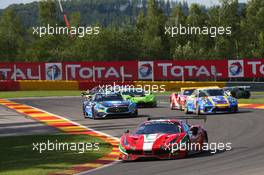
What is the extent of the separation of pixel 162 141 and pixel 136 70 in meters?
41.9

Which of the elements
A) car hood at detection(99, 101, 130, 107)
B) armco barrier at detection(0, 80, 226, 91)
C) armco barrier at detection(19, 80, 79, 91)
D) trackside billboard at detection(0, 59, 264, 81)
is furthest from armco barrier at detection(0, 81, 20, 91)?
car hood at detection(99, 101, 130, 107)

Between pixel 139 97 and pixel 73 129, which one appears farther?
pixel 139 97

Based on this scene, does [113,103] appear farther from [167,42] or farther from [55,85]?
[167,42]

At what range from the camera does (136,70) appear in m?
57.1

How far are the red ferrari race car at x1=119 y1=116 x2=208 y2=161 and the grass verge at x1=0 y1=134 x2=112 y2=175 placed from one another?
3.73 feet

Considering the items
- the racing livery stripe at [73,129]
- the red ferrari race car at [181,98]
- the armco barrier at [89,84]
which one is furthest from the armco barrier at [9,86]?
the red ferrari race car at [181,98]

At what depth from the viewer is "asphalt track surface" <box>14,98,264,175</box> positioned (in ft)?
43.2

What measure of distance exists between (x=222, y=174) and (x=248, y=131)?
350 inches

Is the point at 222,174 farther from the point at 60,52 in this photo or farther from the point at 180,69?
the point at 60,52

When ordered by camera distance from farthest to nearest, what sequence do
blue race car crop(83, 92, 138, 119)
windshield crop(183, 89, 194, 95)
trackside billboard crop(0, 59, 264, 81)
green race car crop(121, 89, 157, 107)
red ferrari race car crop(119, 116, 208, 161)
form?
1. trackside billboard crop(0, 59, 264, 81)
2. green race car crop(121, 89, 157, 107)
3. windshield crop(183, 89, 194, 95)
4. blue race car crop(83, 92, 138, 119)
5. red ferrari race car crop(119, 116, 208, 161)

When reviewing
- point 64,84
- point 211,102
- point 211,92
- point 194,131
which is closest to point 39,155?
point 194,131

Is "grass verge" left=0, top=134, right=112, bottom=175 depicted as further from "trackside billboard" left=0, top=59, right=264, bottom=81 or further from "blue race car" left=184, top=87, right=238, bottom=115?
"trackside billboard" left=0, top=59, right=264, bottom=81

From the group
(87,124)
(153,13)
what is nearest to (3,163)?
(87,124)

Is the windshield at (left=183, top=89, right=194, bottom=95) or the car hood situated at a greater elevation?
the windshield at (left=183, top=89, right=194, bottom=95)
